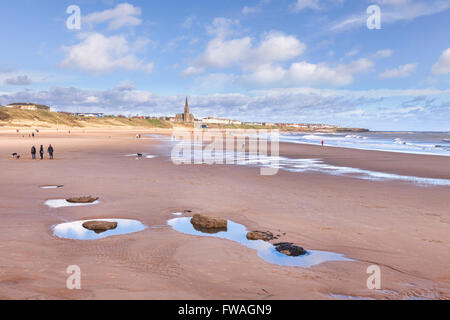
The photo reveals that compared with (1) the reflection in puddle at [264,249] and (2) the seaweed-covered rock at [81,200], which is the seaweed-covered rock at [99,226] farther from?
(2) the seaweed-covered rock at [81,200]

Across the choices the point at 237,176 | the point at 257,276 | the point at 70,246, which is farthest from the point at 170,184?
the point at 257,276

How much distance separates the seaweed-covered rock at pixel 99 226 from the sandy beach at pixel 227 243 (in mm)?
833

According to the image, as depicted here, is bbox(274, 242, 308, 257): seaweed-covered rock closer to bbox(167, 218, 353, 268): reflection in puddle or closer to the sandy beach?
bbox(167, 218, 353, 268): reflection in puddle

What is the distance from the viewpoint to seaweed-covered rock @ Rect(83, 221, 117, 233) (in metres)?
8.34

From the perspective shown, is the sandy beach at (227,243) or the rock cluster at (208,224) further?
the rock cluster at (208,224)

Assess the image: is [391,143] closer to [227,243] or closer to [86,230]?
[227,243]

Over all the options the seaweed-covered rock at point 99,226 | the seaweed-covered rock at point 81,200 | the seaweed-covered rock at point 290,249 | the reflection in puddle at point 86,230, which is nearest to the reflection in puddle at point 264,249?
the seaweed-covered rock at point 290,249

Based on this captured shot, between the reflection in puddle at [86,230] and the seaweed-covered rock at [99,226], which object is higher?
the seaweed-covered rock at [99,226]

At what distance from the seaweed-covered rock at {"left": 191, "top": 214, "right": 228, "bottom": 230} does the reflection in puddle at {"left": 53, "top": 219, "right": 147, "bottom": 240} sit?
4.96ft

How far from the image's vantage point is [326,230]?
345 inches

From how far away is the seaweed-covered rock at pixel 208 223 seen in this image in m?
8.87

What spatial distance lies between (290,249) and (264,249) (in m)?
0.62

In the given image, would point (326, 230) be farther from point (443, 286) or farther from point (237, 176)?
point (237, 176)
